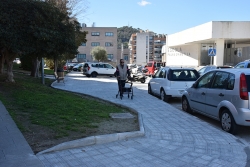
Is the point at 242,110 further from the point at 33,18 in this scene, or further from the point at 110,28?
the point at 110,28

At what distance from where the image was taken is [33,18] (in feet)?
36.6

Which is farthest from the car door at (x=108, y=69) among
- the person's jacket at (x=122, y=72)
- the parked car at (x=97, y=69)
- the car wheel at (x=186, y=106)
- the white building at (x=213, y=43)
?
the car wheel at (x=186, y=106)

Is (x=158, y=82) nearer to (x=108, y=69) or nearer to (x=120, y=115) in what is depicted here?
(x=120, y=115)

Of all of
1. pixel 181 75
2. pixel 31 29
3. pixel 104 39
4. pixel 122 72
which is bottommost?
pixel 181 75

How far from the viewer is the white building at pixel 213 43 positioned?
26.7m

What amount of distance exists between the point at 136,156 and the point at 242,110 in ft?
9.84

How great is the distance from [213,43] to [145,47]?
6846 centimetres

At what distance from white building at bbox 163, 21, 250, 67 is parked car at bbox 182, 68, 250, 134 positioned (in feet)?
42.7

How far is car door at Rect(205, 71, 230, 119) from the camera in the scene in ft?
22.7

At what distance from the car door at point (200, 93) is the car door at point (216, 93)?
0.78 ft

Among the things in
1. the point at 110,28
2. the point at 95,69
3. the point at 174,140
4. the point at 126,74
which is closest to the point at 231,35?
the point at 95,69

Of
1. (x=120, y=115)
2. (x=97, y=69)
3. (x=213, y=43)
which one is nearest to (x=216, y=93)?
(x=120, y=115)

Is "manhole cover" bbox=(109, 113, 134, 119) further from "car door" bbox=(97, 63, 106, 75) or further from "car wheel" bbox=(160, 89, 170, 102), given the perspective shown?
"car door" bbox=(97, 63, 106, 75)

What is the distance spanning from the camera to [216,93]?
7152 millimetres
